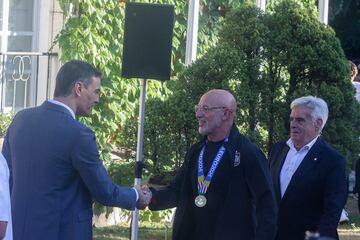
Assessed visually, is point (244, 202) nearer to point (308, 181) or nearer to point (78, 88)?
point (308, 181)

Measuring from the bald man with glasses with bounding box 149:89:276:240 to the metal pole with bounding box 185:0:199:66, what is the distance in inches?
218

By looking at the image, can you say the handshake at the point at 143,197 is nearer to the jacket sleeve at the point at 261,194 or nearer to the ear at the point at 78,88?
the jacket sleeve at the point at 261,194

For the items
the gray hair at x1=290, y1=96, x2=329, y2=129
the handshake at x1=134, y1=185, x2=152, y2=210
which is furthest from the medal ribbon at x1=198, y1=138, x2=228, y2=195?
the gray hair at x1=290, y1=96, x2=329, y2=129

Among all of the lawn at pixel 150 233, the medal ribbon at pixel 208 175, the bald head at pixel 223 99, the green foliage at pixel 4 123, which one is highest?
the bald head at pixel 223 99

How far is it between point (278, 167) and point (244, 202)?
2.54 feet

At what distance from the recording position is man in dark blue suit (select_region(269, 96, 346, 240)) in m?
7.29

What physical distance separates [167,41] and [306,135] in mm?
2252

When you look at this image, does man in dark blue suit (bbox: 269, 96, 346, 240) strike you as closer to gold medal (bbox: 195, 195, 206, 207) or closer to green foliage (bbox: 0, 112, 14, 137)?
gold medal (bbox: 195, 195, 206, 207)

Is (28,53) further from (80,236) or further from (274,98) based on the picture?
(80,236)

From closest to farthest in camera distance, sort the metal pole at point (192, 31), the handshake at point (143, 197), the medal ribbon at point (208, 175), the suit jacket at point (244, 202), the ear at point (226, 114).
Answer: the handshake at point (143, 197)
the suit jacket at point (244, 202)
the medal ribbon at point (208, 175)
the ear at point (226, 114)
the metal pole at point (192, 31)

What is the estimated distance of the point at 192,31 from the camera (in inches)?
498

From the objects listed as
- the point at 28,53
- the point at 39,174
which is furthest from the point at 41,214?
the point at 28,53

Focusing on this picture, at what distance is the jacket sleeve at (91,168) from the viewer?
20.1ft

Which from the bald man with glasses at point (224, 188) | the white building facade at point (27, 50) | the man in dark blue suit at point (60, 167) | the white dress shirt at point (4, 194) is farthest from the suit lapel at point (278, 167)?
the white building facade at point (27, 50)
